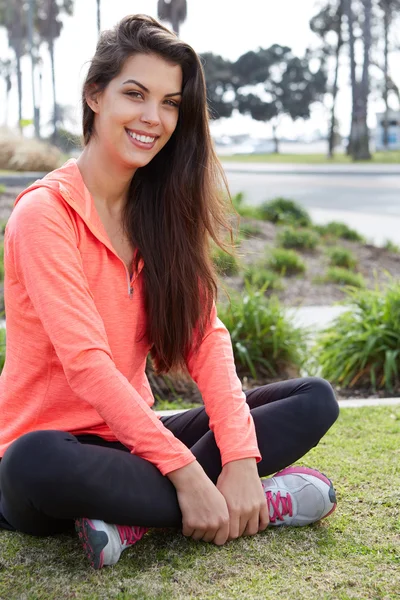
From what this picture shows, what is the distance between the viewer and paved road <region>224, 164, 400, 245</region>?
11.7 m

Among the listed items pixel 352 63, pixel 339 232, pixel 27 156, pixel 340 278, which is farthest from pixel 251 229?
Result: pixel 352 63

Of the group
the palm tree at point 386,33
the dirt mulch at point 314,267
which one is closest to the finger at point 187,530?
the dirt mulch at point 314,267

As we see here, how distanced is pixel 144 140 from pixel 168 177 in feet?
0.72

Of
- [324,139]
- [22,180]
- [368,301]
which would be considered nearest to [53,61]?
[324,139]

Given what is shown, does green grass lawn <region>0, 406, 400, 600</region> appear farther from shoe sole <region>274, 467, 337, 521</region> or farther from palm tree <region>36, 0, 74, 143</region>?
palm tree <region>36, 0, 74, 143</region>

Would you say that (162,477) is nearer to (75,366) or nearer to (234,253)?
(75,366)

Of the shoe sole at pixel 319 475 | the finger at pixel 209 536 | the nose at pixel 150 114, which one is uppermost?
the nose at pixel 150 114

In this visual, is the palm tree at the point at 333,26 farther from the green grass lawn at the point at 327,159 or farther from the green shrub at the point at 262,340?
the green shrub at the point at 262,340

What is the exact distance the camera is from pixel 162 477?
227cm

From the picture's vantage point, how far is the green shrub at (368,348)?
4.40m

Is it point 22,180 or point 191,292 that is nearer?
point 191,292

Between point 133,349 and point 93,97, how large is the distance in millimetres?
778

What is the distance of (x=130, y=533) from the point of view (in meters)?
2.30

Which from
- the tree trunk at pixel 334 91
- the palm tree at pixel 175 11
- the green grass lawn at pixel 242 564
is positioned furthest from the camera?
the tree trunk at pixel 334 91
